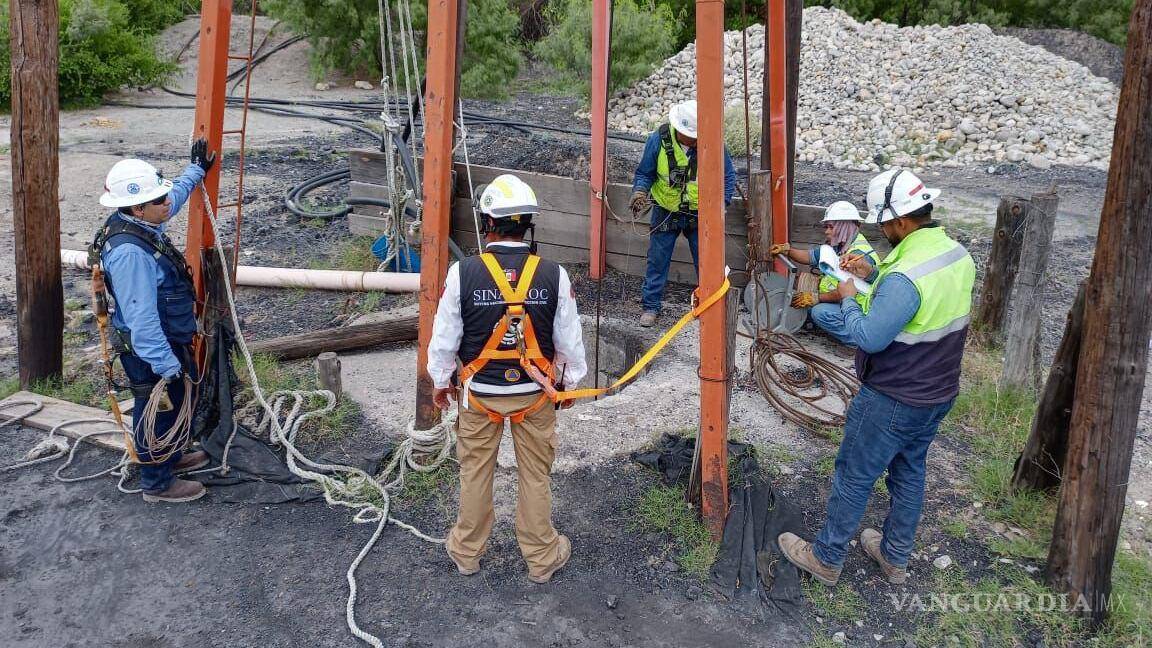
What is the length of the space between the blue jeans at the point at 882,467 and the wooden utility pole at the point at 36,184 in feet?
18.2

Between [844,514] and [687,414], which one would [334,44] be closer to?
[687,414]

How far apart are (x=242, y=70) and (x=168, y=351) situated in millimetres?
19283

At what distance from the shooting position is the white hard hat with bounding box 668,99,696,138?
650 centimetres

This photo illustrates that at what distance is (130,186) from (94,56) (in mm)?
18239

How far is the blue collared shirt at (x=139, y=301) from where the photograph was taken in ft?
13.6

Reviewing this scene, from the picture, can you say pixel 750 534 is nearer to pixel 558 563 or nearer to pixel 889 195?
pixel 558 563

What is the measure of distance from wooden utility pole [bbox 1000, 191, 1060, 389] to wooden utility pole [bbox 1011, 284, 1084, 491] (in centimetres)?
128

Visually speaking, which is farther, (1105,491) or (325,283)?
(325,283)

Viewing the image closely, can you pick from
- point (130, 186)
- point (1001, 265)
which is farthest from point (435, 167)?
point (1001, 265)

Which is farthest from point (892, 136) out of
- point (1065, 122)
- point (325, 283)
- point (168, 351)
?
point (168, 351)

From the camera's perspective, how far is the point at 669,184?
22.5 feet

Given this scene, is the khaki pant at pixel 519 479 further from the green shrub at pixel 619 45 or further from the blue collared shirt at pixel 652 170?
the green shrub at pixel 619 45

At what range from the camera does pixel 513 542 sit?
4.24 m

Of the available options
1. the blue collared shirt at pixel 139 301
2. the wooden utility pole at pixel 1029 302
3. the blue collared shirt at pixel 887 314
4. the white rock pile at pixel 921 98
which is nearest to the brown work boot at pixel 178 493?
the blue collared shirt at pixel 139 301
